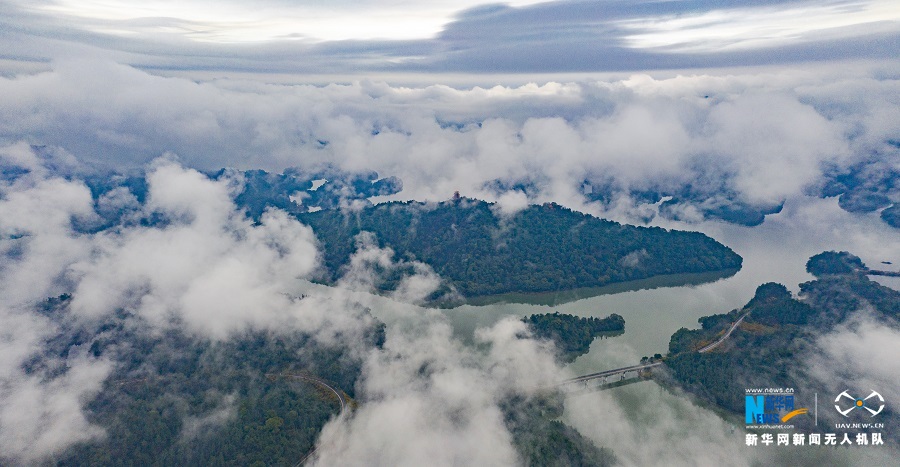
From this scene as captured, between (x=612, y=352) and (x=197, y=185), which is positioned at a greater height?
(x=197, y=185)

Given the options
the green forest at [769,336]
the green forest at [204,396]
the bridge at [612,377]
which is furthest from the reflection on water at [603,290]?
the green forest at [204,396]

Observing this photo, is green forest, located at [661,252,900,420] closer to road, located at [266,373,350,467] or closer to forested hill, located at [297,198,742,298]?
forested hill, located at [297,198,742,298]

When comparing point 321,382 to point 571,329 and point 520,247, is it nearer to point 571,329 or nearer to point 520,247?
point 571,329

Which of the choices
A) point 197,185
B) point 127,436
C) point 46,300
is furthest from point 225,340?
point 197,185

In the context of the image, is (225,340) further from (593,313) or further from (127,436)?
(593,313)

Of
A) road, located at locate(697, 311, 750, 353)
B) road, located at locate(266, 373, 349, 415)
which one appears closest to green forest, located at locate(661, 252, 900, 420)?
road, located at locate(697, 311, 750, 353)

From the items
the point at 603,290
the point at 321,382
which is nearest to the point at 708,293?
the point at 603,290

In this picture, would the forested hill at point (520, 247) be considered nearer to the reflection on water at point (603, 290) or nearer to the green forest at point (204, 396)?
the reflection on water at point (603, 290)
